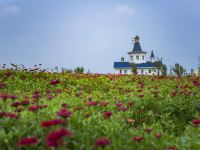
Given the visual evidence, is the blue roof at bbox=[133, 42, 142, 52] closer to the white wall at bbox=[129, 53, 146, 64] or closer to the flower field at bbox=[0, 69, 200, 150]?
the white wall at bbox=[129, 53, 146, 64]

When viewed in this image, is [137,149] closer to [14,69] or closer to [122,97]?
[122,97]

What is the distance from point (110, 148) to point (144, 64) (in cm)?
9424

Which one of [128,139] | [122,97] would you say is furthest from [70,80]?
[128,139]

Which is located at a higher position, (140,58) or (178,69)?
(140,58)

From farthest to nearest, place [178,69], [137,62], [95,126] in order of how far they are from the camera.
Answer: [137,62] < [178,69] < [95,126]

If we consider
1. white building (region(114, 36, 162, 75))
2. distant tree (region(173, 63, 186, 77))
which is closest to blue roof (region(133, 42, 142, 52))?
white building (region(114, 36, 162, 75))

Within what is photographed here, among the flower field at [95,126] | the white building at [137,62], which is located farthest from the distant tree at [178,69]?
the white building at [137,62]

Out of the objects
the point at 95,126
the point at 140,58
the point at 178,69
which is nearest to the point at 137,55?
the point at 140,58

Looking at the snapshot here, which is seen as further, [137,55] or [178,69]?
[137,55]

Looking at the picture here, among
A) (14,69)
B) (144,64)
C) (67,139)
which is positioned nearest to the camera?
(67,139)

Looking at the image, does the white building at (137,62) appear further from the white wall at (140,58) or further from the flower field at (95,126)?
the flower field at (95,126)

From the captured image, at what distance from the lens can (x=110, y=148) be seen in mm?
5711

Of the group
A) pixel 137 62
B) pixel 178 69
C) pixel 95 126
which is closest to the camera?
pixel 95 126

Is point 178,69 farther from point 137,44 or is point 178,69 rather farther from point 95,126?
point 137,44
